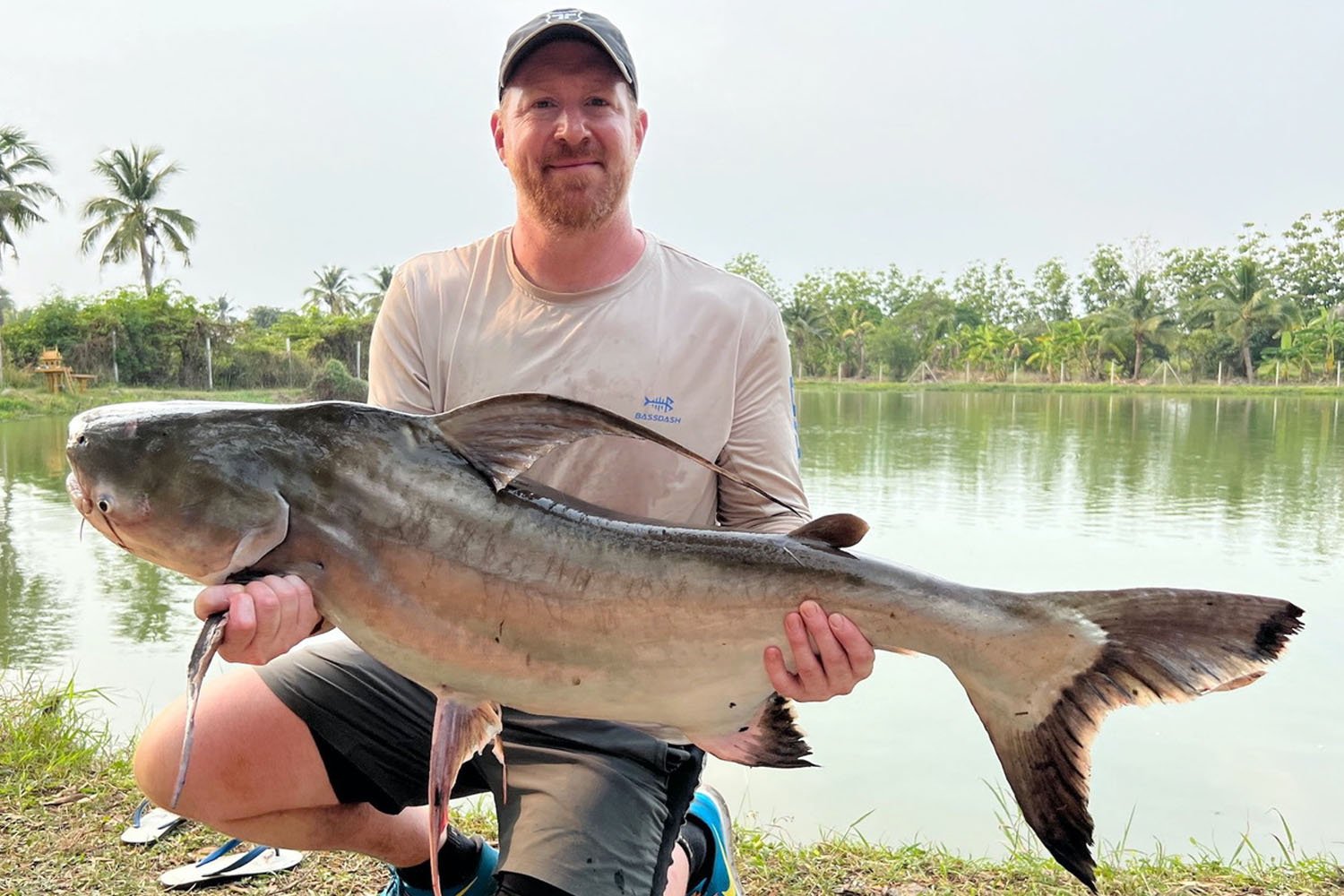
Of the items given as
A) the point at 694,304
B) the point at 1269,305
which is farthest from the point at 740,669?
the point at 1269,305

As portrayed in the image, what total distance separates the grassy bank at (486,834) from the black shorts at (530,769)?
1.65 feet

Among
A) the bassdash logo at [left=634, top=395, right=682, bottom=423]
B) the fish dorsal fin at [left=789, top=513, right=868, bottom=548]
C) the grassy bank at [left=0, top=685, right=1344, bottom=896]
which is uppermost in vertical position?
the bassdash logo at [left=634, top=395, right=682, bottom=423]

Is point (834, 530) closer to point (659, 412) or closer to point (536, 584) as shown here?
point (536, 584)

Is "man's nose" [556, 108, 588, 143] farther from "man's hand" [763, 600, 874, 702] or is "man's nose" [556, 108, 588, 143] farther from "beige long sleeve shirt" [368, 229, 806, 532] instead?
"man's hand" [763, 600, 874, 702]

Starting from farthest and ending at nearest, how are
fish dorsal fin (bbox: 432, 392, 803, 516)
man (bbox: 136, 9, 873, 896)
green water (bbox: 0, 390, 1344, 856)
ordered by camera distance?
1. green water (bbox: 0, 390, 1344, 856)
2. man (bbox: 136, 9, 873, 896)
3. fish dorsal fin (bbox: 432, 392, 803, 516)

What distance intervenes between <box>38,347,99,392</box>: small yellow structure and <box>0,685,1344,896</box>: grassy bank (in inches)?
1051

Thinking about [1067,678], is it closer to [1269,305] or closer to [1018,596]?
[1018,596]

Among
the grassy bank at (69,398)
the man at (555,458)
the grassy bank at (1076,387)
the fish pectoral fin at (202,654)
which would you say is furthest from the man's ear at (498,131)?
the grassy bank at (1076,387)

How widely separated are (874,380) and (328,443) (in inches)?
2187

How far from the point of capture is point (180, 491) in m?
1.72

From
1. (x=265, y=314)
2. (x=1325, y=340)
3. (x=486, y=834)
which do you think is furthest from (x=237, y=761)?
(x=265, y=314)

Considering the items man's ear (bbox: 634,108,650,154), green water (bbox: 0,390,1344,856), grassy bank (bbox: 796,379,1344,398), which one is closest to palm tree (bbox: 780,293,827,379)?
grassy bank (bbox: 796,379,1344,398)

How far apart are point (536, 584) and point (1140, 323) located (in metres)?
53.7

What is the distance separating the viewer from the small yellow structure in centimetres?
2611
